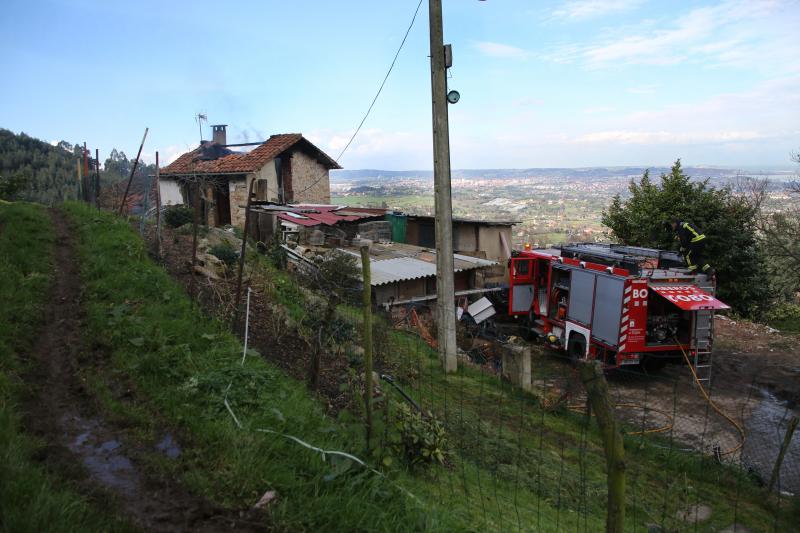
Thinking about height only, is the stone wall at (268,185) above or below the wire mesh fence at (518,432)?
above

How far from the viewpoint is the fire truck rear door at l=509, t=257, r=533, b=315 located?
14.3 metres

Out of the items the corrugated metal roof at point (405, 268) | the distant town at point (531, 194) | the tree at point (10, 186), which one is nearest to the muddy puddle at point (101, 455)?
the corrugated metal roof at point (405, 268)

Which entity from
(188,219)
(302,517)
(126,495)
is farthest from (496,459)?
(188,219)

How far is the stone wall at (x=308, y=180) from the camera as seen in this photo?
23.7 m

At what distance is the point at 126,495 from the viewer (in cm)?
342

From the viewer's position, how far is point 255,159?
880 inches

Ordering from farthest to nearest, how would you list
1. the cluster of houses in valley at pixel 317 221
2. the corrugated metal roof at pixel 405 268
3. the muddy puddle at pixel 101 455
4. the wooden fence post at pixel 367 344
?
the cluster of houses in valley at pixel 317 221, the corrugated metal roof at pixel 405 268, the wooden fence post at pixel 367 344, the muddy puddle at pixel 101 455

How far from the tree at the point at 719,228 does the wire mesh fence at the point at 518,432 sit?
8.48m

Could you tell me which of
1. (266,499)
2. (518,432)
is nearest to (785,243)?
(518,432)

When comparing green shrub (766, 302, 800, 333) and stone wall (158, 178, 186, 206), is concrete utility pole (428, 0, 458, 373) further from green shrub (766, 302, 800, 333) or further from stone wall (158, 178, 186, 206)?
stone wall (158, 178, 186, 206)

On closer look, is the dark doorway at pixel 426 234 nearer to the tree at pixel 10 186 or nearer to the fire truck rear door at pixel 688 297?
the fire truck rear door at pixel 688 297

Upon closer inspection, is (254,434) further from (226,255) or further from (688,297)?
(688,297)

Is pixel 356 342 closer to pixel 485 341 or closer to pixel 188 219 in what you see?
pixel 485 341

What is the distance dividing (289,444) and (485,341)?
9796mm
